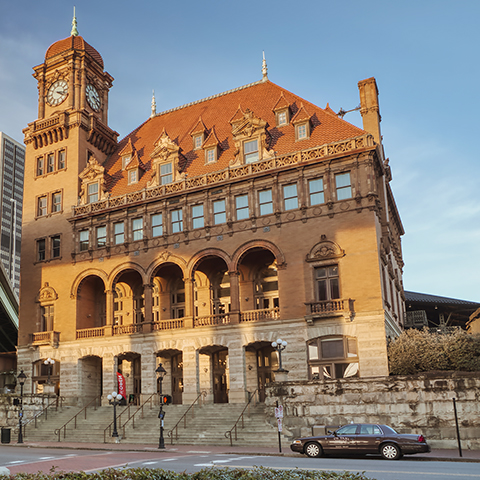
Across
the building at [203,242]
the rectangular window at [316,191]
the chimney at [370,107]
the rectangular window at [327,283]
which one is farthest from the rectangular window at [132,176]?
the chimney at [370,107]

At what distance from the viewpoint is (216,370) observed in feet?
142

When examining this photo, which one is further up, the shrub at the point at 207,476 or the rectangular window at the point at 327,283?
the rectangular window at the point at 327,283

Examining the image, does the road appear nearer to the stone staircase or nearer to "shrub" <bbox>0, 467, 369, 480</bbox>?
the stone staircase

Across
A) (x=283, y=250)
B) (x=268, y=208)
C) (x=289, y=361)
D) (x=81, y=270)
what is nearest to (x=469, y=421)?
(x=289, y=361)

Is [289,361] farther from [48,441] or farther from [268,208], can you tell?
[48,441]

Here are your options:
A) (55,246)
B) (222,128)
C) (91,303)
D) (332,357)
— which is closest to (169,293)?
(91,303)

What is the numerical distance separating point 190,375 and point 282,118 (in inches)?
854

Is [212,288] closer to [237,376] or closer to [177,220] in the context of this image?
[177,220]

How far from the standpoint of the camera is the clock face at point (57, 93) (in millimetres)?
52406

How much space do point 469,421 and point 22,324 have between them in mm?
38012

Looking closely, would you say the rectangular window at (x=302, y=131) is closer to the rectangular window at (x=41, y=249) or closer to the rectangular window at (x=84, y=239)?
the rectangular window at (x=84, y=239)

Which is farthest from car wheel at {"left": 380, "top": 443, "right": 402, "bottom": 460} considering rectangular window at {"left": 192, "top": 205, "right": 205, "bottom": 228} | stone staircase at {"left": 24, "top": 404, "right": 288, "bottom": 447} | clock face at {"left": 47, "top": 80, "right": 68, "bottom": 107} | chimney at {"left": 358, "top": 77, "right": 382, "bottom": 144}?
Answer: clock face at {"left": 47, "top": 80, "right": 68, "bottom": 107}

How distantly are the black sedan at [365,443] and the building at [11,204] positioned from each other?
16827 centimetres

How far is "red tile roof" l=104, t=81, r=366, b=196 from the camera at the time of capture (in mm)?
41594
